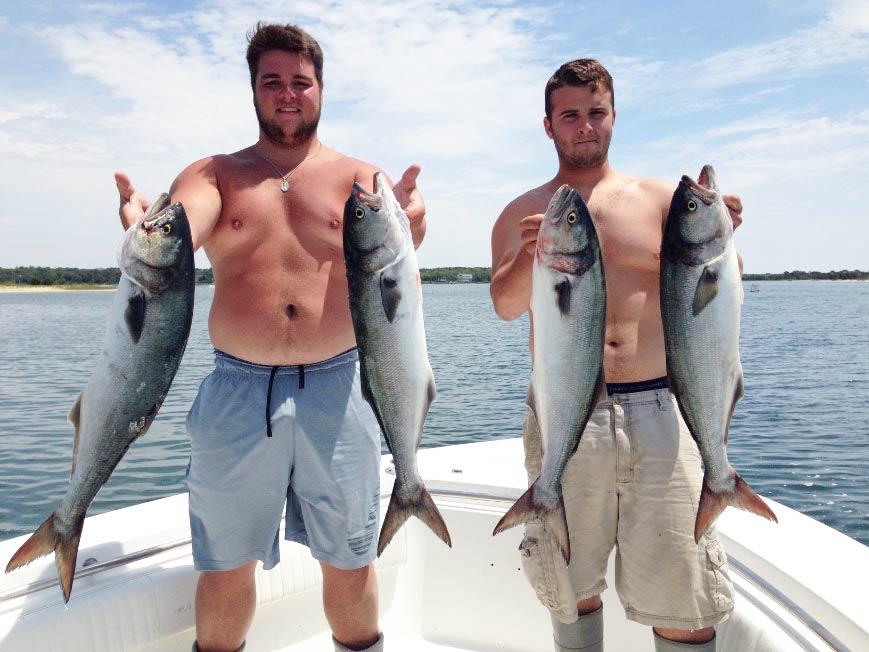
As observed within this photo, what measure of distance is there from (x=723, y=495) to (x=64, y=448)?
487 inches

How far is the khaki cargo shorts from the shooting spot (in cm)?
296

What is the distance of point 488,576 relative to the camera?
4383mm

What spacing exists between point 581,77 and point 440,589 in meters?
3.29

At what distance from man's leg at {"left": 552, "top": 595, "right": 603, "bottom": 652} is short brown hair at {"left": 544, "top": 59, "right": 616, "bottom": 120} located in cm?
241

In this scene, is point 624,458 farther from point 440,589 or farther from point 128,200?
point 128,200

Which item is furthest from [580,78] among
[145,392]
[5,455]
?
[5,455]

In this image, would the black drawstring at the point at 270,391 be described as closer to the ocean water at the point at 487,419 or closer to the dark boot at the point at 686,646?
the ocean water at the point at 487,419

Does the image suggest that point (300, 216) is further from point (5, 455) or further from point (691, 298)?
point (5, 455)

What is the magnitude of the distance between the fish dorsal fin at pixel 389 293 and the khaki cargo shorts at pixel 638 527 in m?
1.09

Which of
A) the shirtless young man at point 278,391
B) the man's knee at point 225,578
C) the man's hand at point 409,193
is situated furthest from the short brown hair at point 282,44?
the man's knee at point 225,578

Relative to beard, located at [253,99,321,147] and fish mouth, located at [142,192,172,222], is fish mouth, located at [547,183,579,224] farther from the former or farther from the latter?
fish mouth, located at [142,192,172,222]

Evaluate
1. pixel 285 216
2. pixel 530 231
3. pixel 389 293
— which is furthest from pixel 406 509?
pixel 285 216

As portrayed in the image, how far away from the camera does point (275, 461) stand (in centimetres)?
321

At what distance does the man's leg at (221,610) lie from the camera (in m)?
3.27
